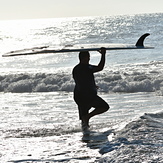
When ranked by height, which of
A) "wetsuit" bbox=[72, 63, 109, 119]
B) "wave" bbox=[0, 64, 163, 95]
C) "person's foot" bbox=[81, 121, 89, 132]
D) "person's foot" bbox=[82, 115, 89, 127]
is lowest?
"person's foot" bbox=[81, 121, 89, 132]

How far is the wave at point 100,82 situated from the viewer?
15594mm

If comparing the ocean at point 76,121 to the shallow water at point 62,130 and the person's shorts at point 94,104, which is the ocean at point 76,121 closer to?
the shallow water at point 62,130

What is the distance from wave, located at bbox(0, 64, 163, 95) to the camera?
614 inches

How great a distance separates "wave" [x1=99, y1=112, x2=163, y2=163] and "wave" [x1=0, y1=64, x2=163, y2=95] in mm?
6272

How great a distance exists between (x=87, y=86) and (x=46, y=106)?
12.6ft

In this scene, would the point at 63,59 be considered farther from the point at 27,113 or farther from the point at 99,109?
the point at 99,109

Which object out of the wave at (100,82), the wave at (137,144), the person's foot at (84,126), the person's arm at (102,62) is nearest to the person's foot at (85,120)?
the person's foot at (84,126)

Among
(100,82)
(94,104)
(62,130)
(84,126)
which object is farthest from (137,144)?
(100,82)

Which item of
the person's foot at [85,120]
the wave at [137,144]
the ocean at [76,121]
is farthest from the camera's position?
the person's foot at [85,120]

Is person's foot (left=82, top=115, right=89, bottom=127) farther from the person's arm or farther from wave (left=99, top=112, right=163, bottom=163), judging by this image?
the person's arm

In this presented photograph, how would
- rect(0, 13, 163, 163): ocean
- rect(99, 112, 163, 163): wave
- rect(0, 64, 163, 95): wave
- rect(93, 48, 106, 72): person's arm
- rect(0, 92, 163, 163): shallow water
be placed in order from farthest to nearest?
rect(0, 64, 163, 95): wave, rect(93, 48, 106, 72): person's arm, rect(0, 92, 163, 163): shallow water, rect(0, 13, 163, 163): ocean, rect(99, 112, 163, 163): wave

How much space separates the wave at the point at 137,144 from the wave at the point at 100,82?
627 centimetres

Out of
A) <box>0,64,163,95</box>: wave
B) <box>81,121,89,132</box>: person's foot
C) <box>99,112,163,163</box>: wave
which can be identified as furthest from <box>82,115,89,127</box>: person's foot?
<box>0,64,163,95</box>: wave

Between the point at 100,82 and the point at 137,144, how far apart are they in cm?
1043
